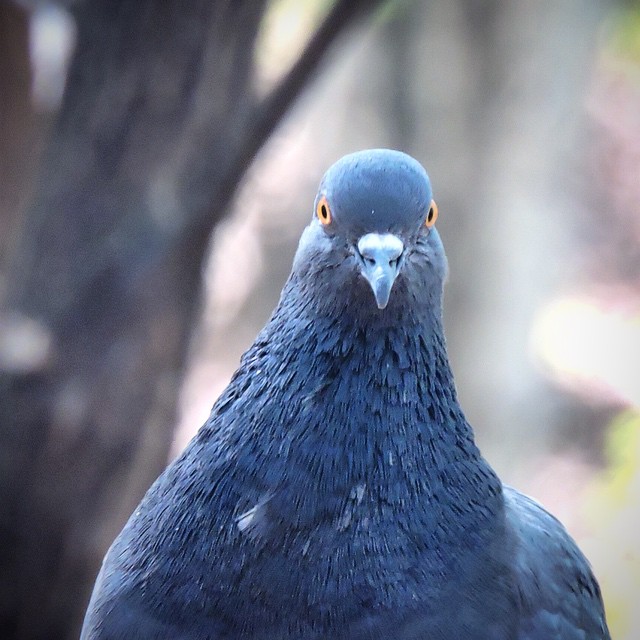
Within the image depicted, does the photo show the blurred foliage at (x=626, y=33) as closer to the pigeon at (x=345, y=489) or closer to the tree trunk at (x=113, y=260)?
the tree trunk at (x=113, y=260)

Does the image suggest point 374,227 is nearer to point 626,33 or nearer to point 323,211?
point 323,211

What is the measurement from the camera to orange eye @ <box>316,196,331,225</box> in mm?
2416

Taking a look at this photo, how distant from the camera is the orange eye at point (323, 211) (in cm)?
242

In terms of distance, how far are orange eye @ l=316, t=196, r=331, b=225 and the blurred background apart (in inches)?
53.5

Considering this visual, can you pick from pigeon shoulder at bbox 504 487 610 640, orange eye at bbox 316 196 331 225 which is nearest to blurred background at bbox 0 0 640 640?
orange eye at bbox 316 196 331 225

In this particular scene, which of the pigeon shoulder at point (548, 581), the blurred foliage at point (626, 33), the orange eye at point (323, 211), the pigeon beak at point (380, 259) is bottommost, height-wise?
the pigeon shoulder at point (548, 581)

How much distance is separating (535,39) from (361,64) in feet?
4.13

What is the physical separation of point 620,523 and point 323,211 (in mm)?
4022

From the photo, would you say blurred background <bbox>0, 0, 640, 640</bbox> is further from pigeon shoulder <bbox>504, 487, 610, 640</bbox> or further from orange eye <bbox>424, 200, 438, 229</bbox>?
pigeon shoulder <bbox>504, 487, 610, 640</bbox>

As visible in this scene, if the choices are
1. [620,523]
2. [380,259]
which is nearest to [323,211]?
[380,259]

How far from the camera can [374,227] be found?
2.31 metres

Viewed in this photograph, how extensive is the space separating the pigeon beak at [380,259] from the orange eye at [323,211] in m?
0.15

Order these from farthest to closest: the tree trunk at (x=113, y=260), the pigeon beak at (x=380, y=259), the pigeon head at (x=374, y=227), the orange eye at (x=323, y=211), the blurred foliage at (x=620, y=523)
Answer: the blurred foliage at (x=620, y=523), the tree trunk at (x=113, y=260), the orange eye at (x=323, y=211), the pigeon head at (x=374, y=227), the pigeon beak at (x=380, y=259)

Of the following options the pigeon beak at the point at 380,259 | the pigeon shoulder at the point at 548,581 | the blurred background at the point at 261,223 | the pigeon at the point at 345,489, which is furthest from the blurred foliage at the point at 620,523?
the pigeon beak at the point at 380,259
